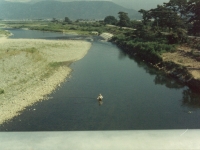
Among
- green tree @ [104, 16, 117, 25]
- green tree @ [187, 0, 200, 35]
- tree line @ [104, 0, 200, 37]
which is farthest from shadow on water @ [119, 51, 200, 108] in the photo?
green tree @ [104, 16, 117, 25]

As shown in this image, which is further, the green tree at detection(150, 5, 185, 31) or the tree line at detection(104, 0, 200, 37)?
the green tree at detection(150, 5, 185, 31)

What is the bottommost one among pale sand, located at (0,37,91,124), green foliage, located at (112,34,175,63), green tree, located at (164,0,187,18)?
pale sand, located at (0,37,91,124)

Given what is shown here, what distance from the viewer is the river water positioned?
220 inches

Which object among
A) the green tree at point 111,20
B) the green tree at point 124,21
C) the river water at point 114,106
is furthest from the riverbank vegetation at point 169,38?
the river water at point 114,106

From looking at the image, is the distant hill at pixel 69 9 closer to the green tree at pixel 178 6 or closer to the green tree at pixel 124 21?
the green tree at pixel 124 21

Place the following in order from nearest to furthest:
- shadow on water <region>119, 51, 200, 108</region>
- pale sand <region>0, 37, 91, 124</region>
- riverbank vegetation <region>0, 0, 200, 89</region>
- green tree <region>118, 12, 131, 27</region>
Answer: pale sand <region>0, 37, 91, 124</region>
shadow on water <region>119, 51, 200, 108</region>
riverbank vegetation <region>0, 0, 200, 89</region>
green tree <region>118, 12, 131, 27</region>

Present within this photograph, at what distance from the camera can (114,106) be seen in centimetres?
667

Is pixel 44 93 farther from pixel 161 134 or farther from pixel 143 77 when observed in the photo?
pixel 161 134

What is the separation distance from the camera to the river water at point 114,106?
18.3ft

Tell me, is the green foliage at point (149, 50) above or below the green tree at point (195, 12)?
below

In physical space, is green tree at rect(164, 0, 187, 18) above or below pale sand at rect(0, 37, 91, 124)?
above

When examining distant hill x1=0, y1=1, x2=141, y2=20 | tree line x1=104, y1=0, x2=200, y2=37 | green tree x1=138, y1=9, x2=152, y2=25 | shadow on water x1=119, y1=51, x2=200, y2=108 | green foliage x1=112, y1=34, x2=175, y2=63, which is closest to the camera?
shadow on water x1=119, y1=51, x2=200, y2=108

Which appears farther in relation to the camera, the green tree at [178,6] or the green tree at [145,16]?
the green tree at [145,16]

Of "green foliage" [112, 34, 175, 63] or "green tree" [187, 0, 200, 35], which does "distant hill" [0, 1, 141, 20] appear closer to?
"green foliage" [112, 34, 175, 63]
